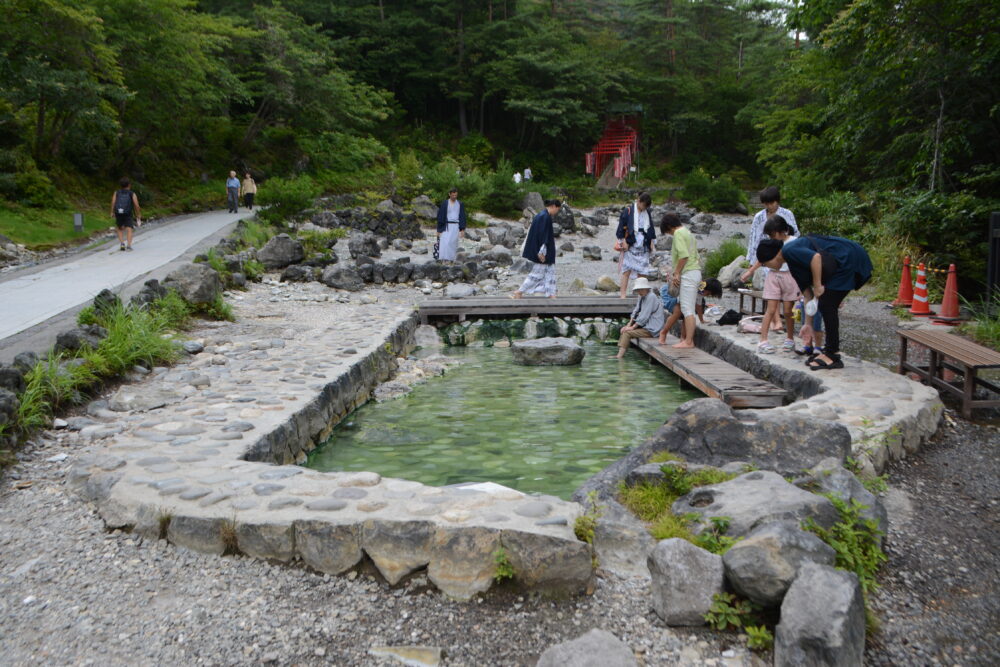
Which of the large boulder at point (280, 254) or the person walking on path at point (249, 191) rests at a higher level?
the person walking on path at point (249, 191)

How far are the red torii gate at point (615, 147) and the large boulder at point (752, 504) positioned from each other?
41338 millimetres

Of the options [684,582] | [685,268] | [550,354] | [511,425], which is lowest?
[511,425]

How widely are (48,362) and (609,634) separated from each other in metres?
5.23

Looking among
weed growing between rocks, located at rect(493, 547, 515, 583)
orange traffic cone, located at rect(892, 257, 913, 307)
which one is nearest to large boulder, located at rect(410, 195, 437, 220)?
orange traffic cone, located at rect(892, 257, 913, 307)

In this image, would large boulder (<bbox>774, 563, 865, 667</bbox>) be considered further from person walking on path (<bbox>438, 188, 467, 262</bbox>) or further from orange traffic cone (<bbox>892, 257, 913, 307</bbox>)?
person walking on path (<bbox>438, 188, 467, 262</bbox>)

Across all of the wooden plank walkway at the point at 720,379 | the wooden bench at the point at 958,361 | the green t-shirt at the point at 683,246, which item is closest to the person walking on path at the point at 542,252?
the green t-shirt at the point at 683,246

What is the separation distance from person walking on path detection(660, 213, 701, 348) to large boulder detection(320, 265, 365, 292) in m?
7.02

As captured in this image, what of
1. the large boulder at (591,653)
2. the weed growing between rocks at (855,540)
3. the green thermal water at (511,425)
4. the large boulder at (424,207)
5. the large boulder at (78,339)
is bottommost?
the green thermal water at (511,425)

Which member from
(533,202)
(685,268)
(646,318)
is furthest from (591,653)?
(533,202)

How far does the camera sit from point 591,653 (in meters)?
2.79

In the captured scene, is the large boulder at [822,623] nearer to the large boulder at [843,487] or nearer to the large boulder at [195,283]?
the large boulder at [843,487]

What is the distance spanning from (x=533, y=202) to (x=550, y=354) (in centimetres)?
1973

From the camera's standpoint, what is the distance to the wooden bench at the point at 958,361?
19.1 ft

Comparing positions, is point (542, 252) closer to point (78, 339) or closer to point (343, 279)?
point (343, 279)
